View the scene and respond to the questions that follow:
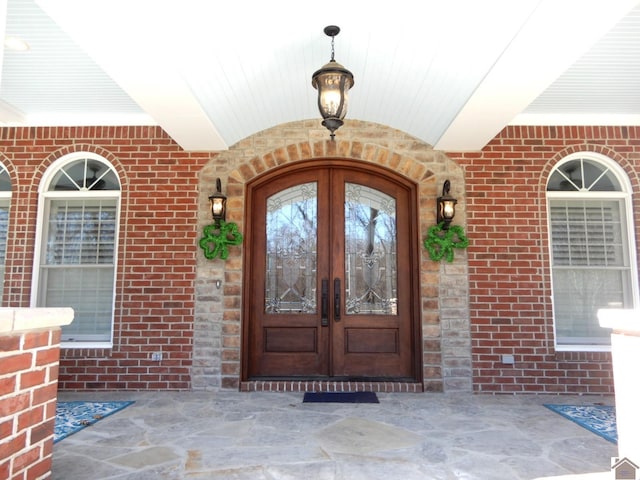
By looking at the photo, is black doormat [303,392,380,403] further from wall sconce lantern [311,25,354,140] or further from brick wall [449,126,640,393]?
wall sconce lantern [311,25,354,140]

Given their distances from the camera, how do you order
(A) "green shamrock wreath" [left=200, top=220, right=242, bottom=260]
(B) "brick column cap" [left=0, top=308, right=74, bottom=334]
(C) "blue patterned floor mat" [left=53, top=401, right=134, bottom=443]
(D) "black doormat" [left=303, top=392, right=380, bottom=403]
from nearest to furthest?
(B) "brick column cap" [left=0, top=308, right=74, bottom=334], (C) "blue patterned floor mat" [left=53, top=401, right=134, bottom=443], (D) "black doormat" [left=303, top=392, right=380, bottom=403], (A) "green shamrock wreath" [left=200, top=220, right=242, bottom=260]

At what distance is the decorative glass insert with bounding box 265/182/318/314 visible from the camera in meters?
4.77

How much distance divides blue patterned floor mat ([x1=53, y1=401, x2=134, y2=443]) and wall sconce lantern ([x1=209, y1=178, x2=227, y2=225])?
1.87 metres

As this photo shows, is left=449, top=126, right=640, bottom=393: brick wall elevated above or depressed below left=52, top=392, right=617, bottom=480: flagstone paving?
above

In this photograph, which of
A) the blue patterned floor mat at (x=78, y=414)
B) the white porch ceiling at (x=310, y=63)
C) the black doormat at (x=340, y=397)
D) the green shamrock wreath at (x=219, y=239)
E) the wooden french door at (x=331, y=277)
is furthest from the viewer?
the wooden french door at (x=331, y=277)

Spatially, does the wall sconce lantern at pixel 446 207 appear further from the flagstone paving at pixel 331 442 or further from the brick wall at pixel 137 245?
the brick wall at pixel 137 245

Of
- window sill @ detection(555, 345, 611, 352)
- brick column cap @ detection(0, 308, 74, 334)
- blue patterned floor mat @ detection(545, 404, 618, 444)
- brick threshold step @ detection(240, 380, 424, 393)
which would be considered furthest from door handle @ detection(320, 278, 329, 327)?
brick column cap @ detection(0, 308, 74, 334)

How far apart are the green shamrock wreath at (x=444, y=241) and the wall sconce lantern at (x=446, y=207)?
0.06 m

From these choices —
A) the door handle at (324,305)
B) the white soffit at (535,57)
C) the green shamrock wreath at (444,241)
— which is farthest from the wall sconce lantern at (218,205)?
the white soffit at (535,57)

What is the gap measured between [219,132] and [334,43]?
4.98 ft

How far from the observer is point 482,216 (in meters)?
4.68

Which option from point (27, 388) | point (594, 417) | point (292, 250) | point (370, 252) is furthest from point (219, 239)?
point (594, 417)

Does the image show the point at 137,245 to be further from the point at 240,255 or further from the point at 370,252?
the point at 370,252

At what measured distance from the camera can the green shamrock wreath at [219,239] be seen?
4570mm
